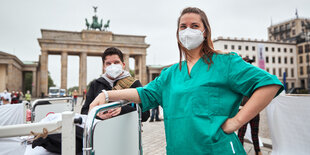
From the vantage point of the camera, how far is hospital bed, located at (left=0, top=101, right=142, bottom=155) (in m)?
1.18

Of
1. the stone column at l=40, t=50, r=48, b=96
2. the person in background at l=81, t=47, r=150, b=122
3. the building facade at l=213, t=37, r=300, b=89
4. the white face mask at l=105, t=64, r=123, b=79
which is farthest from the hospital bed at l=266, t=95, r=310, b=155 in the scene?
the building facade at l=213, t=37, r=300, b=89

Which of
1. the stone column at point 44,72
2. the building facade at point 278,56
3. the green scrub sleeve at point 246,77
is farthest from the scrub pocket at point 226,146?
the building facade at point 278,56

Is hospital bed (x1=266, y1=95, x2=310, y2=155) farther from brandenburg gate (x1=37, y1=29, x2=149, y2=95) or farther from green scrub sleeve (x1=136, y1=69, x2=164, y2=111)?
brandenburg gate (x1=37, y1=29, x2=149, y2=95)

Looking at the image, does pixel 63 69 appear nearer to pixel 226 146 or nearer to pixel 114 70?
pixel 114 70

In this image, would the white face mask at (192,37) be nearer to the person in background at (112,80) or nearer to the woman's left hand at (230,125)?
the woman's left hand at (230,125)

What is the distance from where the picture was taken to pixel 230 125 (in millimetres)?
1457

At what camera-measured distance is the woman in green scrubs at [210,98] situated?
144 cm

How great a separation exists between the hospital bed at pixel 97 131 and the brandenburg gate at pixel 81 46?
43666 mm

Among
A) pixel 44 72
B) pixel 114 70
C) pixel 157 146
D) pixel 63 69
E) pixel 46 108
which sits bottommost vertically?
pixel 157 146

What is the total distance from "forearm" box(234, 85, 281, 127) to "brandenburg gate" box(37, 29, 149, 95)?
44627 mm

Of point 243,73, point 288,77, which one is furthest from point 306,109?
point 288,77

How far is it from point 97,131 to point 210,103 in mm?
807

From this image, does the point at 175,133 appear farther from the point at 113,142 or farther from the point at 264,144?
the point at 264,144

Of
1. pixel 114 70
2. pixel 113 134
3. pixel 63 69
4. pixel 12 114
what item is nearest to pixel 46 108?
pixel 12 114
